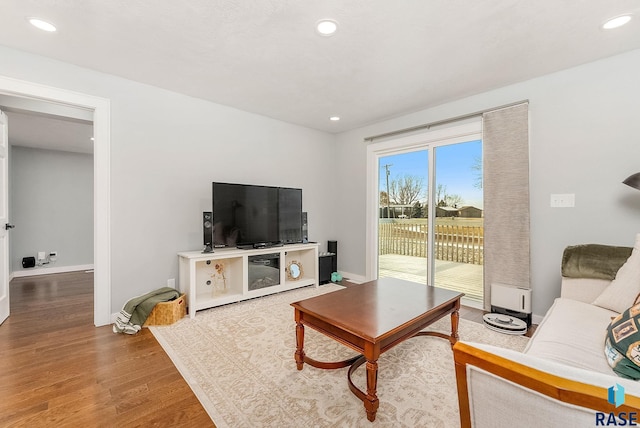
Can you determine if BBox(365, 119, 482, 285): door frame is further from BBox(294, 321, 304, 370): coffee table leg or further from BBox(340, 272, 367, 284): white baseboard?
BBox(294, 321, 304, 370): coffee table leg

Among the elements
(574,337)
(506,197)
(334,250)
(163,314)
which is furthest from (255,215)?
(574,337)

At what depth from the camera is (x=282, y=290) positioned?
3777 mm

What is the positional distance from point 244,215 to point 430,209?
Result: 95.9 inches

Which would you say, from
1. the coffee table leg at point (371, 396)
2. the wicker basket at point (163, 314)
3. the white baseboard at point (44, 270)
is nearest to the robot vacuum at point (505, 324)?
the coffee table leg at point (371, 396)

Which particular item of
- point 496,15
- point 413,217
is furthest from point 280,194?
point 496,15

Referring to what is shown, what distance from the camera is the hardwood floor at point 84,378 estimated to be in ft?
5.04

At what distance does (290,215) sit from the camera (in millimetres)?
4008

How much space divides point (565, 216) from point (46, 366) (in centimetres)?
454

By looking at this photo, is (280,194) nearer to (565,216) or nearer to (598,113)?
(565,216)

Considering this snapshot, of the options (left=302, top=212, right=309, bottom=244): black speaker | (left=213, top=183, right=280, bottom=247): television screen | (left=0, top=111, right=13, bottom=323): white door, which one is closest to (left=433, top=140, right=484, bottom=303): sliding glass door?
(left=302, top=212, right=309, bottom=244): black speaker

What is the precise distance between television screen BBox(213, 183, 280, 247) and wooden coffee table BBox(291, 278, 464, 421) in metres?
1.66

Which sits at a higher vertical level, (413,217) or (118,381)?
(413,217)

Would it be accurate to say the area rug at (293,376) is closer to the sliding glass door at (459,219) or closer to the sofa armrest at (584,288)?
the sofa armrest at (584,288)

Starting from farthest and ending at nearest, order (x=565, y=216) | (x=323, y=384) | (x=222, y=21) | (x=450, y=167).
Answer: (x=450, y=167), (x=565, y=216), (x=222, y=21), (x=323, y=384)
